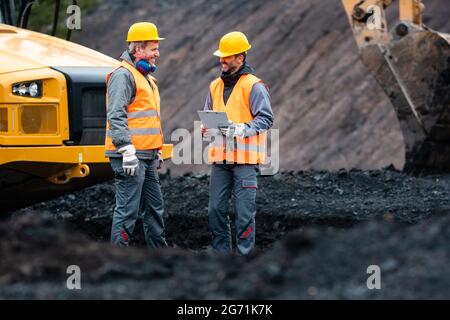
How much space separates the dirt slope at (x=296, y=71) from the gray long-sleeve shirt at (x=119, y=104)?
9.38m

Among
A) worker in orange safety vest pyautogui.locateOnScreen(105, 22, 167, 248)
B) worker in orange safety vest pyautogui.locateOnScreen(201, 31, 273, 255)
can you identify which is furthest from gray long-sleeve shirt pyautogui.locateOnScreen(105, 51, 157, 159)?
worker in orange safety vest pyautogui.locateOnScreen(201, 31, 273, 255)

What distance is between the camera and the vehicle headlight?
9.09m

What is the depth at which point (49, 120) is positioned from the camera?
30.4 ft

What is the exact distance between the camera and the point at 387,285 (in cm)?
600

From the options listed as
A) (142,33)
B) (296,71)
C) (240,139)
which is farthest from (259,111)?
(296,71)

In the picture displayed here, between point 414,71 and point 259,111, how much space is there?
4.69 meters

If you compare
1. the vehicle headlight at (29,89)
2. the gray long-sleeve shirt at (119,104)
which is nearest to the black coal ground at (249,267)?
the gray long-sleeve shirt at (119,104)

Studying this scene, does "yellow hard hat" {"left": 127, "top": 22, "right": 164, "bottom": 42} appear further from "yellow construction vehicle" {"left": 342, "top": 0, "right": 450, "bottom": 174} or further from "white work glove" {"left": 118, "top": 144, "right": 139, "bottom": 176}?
"yellow construction vehicle" {"left": 342, "top": 0, "right": 450, "bottom": 174}

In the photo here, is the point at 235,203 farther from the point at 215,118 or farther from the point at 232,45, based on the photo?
the point at 232,45

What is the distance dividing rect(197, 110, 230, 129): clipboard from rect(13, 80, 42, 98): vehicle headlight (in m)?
1.31

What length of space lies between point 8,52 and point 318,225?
11.8ft

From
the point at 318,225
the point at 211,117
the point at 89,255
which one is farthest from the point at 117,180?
the point at 318,225

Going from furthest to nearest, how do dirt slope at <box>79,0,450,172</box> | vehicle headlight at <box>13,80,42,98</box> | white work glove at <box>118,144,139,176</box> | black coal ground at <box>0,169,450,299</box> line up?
dirt slope at <box>79,0,450,172</box> < vehicle headlight at <box>13,80,42,98</box> < white work glove at <box>118,144,139,176</box> < black coal ground at <box>0,169,450,299</box>
